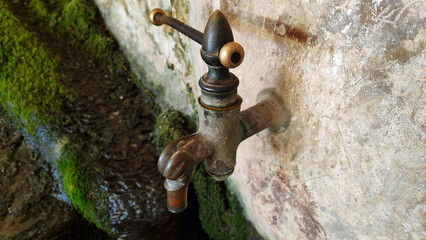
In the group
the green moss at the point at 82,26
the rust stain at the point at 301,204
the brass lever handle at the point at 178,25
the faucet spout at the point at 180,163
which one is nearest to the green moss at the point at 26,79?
Result: the green moss at the point at 82,26

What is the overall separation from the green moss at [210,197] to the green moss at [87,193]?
0.36 m

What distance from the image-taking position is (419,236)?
0.60 metres

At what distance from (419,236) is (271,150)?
0.43 meters

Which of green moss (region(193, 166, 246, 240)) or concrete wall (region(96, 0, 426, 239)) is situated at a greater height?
green moss (region(193, 166, 246, 240))

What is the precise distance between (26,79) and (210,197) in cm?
113

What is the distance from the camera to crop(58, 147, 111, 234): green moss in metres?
1.42

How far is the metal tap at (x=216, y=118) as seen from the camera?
0.61m

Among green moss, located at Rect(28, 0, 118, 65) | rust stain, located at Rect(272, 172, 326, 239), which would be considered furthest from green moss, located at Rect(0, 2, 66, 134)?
rust stain, located at Rect(272, 172, 326, 239)

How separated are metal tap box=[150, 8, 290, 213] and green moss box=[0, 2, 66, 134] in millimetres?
997

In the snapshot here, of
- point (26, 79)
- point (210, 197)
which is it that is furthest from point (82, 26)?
point (210, 197)

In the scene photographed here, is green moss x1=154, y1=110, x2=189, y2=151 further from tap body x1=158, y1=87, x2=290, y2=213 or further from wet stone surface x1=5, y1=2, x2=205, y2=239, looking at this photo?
tap body x1=158, y1=87, x2=290, y2=213

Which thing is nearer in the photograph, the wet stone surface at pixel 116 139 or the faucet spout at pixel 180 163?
the faucet spout at pixel 180 163

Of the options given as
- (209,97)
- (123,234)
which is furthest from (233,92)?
(123,234)

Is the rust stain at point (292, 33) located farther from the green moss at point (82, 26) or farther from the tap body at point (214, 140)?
the green moss at point (82, 26)
